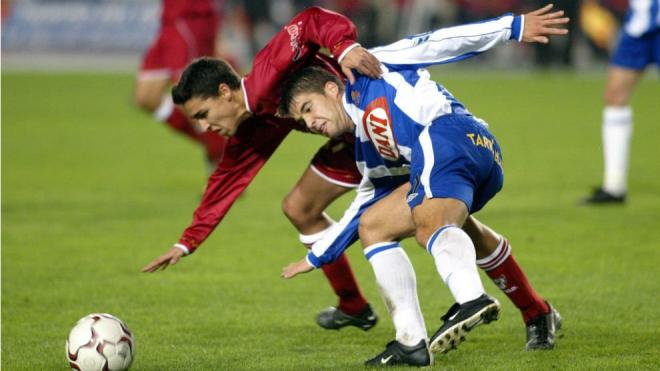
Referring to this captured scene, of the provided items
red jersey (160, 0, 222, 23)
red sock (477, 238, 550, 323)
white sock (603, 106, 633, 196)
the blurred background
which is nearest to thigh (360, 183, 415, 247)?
red sock (477, 238, 550, 323)

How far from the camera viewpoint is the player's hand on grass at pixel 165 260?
588cm

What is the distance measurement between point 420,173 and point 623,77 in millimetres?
6026

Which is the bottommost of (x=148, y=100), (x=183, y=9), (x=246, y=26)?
(x=246, y=26)

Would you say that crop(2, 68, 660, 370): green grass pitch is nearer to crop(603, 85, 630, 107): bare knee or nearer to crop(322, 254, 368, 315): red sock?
crop(322, 254, 368, 315): red sock

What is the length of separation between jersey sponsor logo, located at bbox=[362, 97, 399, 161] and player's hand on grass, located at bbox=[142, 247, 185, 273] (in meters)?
1.17

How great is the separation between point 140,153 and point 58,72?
1344 cm

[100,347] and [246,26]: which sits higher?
[100,347]

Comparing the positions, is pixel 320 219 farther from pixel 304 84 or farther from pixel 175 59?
pixel 175 59

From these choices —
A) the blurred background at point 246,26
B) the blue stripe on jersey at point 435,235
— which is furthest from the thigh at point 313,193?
the blurred background at point 246,26

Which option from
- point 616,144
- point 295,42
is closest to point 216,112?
A: point 295,42

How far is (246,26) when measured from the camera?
31297 mm

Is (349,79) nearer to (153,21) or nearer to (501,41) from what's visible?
(501,41)

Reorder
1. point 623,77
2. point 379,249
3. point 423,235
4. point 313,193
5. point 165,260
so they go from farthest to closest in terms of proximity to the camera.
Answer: point 623,77 → point 313,193 → point 165,260 → point 379,249 → point 423,235

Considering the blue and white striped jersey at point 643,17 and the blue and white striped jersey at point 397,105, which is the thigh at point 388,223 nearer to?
the blue and white striped jersey at point 397,105
